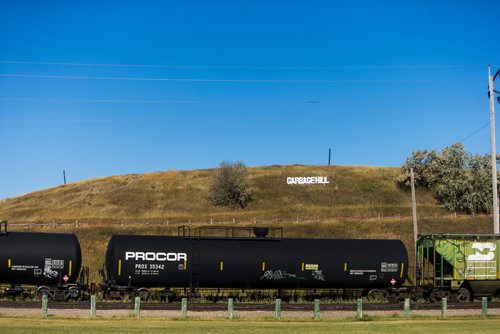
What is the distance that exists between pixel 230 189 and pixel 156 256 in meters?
55.1

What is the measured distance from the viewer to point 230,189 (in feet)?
294

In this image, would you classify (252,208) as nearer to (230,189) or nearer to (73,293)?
(230,189)

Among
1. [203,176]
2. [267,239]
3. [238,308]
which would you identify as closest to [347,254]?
[267,239]

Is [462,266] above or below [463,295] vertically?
above

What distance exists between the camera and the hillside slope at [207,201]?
7994 centimetres

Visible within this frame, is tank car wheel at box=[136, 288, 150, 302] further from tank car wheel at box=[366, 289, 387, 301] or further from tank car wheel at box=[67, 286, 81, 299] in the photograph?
tank car wheel at box=[366, 289, 387, 301]

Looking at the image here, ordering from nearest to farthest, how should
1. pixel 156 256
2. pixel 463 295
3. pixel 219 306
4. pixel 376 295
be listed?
pixel 219 306 → pixel 156 256 → pixel 376 295 → pixel 463 295

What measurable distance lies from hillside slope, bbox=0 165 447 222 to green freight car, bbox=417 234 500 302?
35.2 metres

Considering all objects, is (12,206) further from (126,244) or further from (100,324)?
(100,324)

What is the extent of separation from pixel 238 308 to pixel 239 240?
5.88 metres

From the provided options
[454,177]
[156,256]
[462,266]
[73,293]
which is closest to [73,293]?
[73,293]

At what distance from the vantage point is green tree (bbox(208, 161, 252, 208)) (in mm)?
89438

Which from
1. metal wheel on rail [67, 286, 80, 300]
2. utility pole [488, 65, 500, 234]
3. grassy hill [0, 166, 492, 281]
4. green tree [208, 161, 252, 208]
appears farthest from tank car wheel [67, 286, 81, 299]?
green tree [208, 161, 252, 208]

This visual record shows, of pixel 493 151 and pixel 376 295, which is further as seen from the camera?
pixel 493 151
